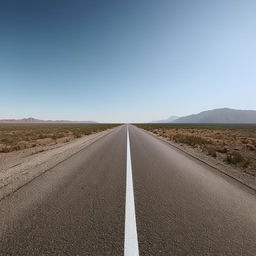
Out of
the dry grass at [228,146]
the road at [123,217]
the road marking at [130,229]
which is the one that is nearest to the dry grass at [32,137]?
the road at [123,217]

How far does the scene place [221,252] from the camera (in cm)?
231

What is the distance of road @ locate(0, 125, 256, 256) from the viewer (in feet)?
7.77

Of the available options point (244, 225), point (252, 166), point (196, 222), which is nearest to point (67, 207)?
point (196, 222)

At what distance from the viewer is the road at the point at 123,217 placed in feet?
7.77

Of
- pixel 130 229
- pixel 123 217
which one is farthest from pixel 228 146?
pixel 130 229

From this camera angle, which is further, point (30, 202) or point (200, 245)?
point (30, 202)

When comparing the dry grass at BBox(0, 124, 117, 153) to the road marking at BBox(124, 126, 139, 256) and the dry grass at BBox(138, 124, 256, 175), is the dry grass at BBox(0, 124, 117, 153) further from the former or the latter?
the dry grass at BBox(138, 124, 256, 175)

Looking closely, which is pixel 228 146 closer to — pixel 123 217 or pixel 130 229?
pixel 123 217

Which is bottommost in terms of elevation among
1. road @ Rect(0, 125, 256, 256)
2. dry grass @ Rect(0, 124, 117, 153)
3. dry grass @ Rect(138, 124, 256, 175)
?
dry grass @ Rect(138, 124, 256, 175)

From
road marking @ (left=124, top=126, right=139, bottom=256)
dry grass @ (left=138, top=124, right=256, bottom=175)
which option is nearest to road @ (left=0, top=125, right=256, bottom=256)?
road marking @ (left=124, top=126, right=139, bottom=256)

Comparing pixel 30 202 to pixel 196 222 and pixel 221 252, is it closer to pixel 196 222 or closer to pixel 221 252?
pixel 196 222

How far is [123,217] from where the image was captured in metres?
3.12

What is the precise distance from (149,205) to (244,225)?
1.67 m

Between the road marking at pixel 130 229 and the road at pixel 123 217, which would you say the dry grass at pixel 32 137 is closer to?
the road at pixel 123 217
